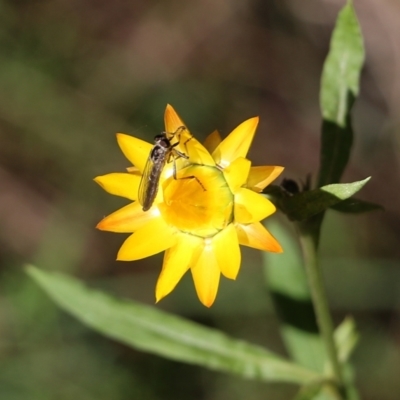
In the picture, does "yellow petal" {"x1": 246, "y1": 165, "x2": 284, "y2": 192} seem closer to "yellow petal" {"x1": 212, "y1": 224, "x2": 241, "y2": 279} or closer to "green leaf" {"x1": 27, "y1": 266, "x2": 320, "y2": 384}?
"yellow petal" {"x1": 212, "y1": 224, "x2": 241, "y2": 279}

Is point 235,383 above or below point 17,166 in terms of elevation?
below

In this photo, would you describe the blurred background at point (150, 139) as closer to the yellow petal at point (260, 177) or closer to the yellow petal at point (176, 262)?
the yellow petal at point (176, 262)

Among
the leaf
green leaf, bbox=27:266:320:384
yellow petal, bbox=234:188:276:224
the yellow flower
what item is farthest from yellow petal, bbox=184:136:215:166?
green leaf, bbox=27:266:320:384

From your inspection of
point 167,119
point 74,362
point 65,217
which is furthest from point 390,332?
point 167,119

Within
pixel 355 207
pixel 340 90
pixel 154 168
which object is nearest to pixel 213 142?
pixel 154 168

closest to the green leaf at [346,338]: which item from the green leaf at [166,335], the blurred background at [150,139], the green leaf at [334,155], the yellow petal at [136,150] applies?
the green leaf at [166,335]

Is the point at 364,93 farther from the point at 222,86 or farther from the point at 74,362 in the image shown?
the point at 74,362
